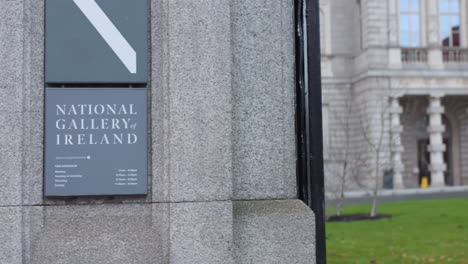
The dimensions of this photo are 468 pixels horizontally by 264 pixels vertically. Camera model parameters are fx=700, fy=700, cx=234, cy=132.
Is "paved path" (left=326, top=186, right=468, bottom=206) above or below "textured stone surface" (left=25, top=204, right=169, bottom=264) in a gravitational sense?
below

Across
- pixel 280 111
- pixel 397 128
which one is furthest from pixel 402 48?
pixel 280 111

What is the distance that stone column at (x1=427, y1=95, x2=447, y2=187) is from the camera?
3994 cm

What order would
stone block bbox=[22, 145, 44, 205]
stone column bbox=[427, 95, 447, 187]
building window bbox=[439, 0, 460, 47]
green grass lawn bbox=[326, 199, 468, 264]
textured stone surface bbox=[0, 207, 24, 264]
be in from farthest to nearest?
building window bbox=[439, 0, 460, 47], stone column bbox=[427, 95, 447, 187], green grass lawn bbox=[326, 199, 468, 264], stone block bbox=[22, 145, 44, 205], textured stone surface bbox=[0, 207, 24, 264]

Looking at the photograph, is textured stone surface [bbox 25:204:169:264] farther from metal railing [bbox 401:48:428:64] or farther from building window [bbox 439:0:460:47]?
building window [bbox 439:0:460:47]

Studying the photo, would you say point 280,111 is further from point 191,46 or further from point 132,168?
point 132,168

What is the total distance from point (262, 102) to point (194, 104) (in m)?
0.57

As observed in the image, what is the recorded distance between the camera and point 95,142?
195 inches

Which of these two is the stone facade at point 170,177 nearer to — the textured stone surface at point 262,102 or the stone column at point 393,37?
the textured stone surface at point 262,102

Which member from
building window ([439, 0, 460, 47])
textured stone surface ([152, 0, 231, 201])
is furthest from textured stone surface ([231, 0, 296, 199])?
building window ([439, 0, 460, 47])

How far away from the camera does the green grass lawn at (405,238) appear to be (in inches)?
418

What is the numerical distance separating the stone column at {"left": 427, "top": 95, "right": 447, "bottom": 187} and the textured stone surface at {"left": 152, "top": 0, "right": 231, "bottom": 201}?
120 feet

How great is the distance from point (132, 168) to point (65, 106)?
2.12 feet


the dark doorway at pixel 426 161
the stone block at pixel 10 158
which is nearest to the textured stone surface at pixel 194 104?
the stone block at pixel 10 158

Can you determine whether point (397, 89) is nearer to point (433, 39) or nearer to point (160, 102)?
point (433, 39)
